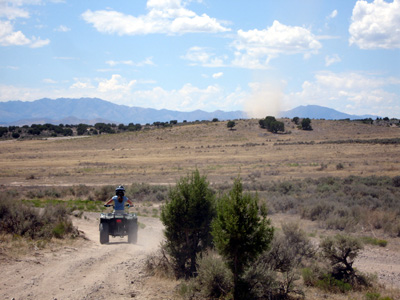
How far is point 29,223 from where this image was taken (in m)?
11.9

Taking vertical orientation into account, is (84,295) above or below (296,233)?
below

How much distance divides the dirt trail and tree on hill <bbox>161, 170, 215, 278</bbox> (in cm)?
114

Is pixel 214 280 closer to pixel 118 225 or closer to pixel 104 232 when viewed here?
pixel 118 225

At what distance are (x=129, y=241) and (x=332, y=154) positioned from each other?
43.9 meters

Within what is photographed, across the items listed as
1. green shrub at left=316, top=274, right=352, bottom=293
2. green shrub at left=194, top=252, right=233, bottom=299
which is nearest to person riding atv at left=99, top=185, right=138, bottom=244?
green shrub at left=194, top=252, right=233, bottom=299

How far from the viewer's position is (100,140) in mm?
81375

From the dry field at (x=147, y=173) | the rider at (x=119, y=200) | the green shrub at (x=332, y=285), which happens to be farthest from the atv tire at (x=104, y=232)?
the green shrub at (x=332, y=285)

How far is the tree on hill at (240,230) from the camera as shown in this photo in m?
7.42

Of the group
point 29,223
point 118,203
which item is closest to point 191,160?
point 118,203

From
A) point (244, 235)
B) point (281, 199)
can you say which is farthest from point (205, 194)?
point (281, 199)

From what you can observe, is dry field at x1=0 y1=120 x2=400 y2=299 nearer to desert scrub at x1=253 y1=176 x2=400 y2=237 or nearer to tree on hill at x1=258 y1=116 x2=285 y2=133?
desert scrub at x1=253 y1=176 x2=400 y2=237

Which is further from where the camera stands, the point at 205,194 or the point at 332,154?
the point at 332,154

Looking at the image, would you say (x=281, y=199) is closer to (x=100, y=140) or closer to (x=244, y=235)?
(x=244, y=235)

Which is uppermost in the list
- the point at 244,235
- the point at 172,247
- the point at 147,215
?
the point at 244,235
